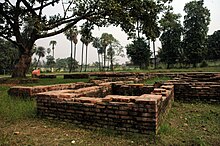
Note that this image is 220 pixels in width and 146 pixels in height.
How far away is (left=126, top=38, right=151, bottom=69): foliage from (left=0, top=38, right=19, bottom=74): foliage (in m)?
27.5

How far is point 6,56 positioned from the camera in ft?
158

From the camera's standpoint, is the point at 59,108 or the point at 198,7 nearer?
the point at 59,108

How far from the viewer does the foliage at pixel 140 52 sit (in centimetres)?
4200

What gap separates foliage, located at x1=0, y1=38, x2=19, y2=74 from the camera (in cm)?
4703

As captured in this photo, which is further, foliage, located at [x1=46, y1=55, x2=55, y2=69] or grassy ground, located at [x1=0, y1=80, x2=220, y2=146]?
foliage, located at [x1=46, y1=55, x2=55, y2=69]

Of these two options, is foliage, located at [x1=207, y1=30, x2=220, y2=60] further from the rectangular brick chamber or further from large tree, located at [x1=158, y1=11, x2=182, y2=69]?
the rectangular brick chamber

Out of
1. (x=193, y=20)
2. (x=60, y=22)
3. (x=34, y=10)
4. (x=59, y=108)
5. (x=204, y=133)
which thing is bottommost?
(x=204, y=133)

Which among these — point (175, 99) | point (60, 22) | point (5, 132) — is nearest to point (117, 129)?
point (5, 132)

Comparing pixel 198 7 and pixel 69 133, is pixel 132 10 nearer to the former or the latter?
pixel 69 133

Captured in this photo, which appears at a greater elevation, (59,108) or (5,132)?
(59,108)

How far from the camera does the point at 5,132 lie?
3459mm

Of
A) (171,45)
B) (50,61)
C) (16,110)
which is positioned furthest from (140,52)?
(50,61)

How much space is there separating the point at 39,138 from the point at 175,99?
4550 millimetres

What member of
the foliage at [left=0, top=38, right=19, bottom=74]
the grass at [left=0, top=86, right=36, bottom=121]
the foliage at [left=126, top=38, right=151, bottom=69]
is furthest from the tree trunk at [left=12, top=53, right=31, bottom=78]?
the foliage at [left=0, top=38, right=19, bottom=74]
